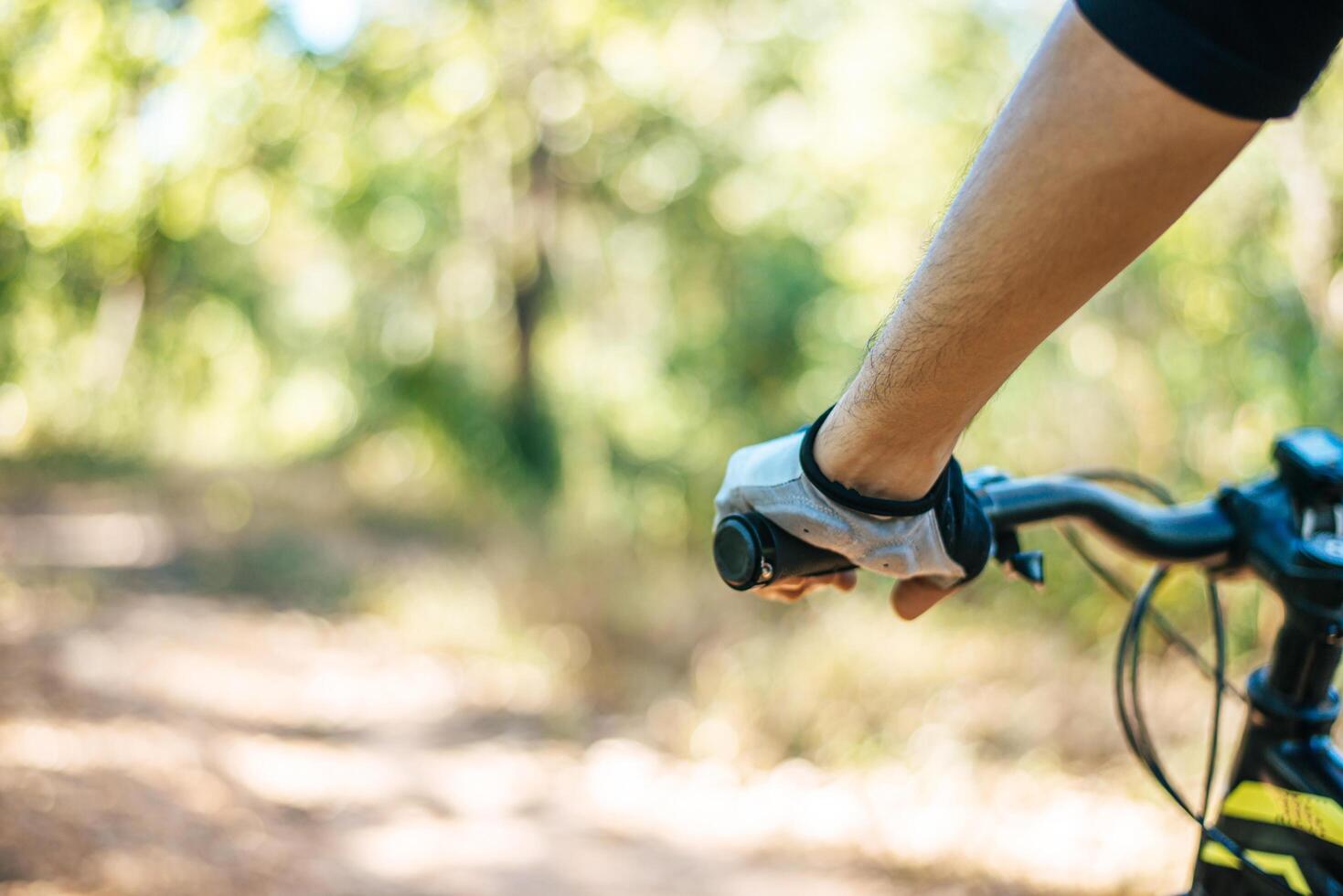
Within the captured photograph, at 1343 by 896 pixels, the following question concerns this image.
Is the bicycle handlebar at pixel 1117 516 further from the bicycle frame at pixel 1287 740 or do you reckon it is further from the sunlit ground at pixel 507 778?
the sunlit ground at pixel 507 778

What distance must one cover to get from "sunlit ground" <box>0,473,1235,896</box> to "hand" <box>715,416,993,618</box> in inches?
104

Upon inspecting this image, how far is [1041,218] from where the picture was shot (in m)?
0.78

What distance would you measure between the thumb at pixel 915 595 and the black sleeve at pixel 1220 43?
63 centimetres

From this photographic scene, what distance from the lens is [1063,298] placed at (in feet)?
2.71

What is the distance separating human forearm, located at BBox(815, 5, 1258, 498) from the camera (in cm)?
74

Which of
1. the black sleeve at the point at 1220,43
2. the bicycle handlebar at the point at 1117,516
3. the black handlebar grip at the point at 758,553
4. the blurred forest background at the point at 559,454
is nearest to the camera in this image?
the black sleeve at the point at 1220,43

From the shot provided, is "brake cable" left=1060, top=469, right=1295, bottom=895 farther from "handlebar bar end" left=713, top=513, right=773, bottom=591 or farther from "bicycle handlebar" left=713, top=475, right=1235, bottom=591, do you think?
"handlebar bar end" left=713, top=513, right=773, bottom=591

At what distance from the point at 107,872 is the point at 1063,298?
124 inches

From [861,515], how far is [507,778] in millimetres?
3799

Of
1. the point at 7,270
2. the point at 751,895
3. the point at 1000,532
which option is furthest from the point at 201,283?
the point at 1000,532

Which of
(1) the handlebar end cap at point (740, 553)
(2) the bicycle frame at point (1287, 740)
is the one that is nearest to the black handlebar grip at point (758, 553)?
(1) the handlebar end cap at point (740, 553)

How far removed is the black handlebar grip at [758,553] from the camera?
108cm

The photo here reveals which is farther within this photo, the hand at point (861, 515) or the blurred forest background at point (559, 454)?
the blurred forest background at point (559, 454)

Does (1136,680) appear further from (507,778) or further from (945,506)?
(507,778)
